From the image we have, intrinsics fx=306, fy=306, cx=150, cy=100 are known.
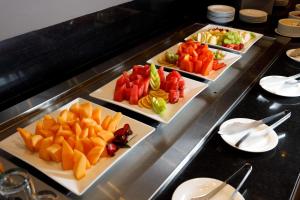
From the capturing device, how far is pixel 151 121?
3.30ft

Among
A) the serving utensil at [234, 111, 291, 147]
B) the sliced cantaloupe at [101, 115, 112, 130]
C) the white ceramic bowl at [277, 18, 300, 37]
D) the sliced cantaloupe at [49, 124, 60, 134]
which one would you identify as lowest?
the white ceramic bowl at [277, 18, 300, 37]

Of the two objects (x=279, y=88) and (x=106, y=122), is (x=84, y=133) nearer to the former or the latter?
(x=106, y=122)

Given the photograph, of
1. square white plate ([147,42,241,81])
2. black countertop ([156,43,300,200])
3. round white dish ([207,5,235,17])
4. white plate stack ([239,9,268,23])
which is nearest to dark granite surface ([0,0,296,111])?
square white plate ([147,42,241,81])

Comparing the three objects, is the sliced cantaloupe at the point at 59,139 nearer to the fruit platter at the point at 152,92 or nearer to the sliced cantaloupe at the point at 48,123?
the sliced cantaloupe at the point at 48,123

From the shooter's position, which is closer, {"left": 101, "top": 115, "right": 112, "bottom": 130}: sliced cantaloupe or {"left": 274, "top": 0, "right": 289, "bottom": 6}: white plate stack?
{"left": 101, "top": 115, "right": 112, "bottom": 130}: sliced cantaloupe

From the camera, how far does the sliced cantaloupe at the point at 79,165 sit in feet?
2.42

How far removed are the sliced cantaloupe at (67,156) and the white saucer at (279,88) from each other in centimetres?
80

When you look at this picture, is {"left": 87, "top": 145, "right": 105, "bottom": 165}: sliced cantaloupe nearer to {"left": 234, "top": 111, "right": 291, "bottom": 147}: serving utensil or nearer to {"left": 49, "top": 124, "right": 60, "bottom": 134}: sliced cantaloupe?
{"left": 49, "top": 124, "right": 60, "bottom": 134}: sliced cantaloupe

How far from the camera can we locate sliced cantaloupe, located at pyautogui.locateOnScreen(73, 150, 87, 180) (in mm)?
738

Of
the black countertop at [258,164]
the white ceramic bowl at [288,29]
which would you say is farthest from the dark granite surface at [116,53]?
the white ceramic bowl at [288,29]

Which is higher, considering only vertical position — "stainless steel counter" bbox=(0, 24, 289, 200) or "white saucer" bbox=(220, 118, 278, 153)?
"stainless steel counter" bbox=(0, 24, 289, 200)

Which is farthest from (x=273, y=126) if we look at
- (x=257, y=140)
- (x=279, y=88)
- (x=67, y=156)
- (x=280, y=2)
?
(x=280, y=2)

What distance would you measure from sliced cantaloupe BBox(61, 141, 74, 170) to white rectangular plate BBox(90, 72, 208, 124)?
0.30m

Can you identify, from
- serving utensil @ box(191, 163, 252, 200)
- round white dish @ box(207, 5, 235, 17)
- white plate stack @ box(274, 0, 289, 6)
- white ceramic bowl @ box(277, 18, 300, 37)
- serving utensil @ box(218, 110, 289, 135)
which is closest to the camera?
serving utensil @ box(191, 163, 252, 200)
